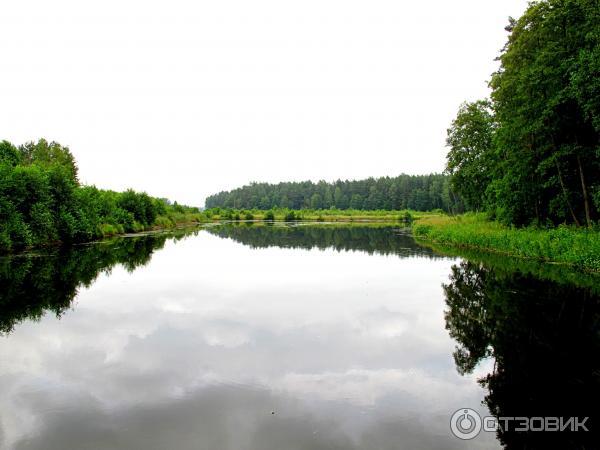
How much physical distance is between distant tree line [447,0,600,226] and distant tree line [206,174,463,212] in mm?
89348

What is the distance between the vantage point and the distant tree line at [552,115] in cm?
1764

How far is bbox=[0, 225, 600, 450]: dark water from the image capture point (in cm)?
498

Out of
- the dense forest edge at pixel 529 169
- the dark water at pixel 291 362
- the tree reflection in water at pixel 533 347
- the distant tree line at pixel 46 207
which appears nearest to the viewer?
the dark water at pixel 291 362

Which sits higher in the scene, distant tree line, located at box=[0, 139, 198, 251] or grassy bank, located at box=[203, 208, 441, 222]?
distant tree line, located at box=[0, 139, 198, 251]

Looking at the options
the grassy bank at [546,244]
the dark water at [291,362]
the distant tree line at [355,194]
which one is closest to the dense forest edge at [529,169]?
the grassy bank at [546,244]

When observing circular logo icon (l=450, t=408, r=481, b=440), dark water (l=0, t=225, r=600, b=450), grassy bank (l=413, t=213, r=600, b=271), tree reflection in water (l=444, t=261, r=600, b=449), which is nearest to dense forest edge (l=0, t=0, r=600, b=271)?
grassy bank (l=413, t=213, r=600, b=271)

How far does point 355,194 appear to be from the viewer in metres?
154

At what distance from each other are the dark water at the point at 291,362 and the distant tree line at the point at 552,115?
308 inches

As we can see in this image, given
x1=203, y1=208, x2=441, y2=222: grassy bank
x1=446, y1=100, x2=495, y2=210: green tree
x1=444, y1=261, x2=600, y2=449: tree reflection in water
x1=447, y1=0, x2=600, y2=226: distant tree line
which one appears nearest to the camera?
x1=444, y1=261, x2=600, y2=449: tree reflection in water

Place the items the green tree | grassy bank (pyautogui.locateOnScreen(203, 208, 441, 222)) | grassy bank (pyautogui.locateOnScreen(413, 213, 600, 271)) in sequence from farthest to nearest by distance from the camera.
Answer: grassy bank (pyautogui.locateOnScreen(203, 208, 441, 222)), the green tree, grassy bank (pyautogui.locateOnScreen(413, 213, 600, 271))

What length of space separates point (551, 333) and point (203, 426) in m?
7.38

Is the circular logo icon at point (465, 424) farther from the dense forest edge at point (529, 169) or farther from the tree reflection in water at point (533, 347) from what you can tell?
the dense forest edge at point (529, 169)

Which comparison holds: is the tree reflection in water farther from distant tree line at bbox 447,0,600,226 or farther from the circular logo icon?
distant tree line at bbox 447,0,600,226

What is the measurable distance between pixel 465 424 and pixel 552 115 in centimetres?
1931
